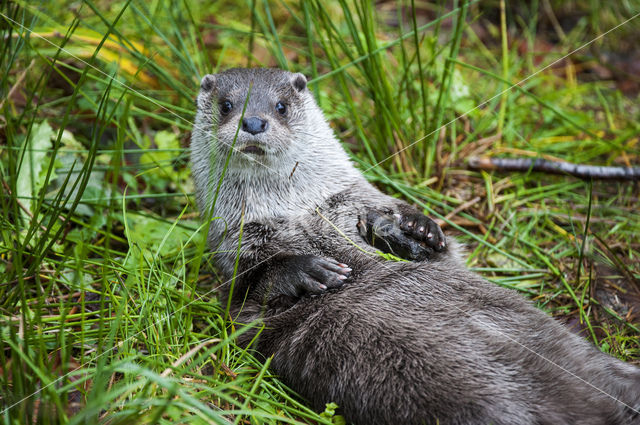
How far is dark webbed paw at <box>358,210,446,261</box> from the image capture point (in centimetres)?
292

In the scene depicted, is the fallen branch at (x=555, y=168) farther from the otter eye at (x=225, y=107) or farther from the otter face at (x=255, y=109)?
the otter eye at (x=225, y=107)

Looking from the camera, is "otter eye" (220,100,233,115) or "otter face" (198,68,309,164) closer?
"otter face" (198,68,309,164)

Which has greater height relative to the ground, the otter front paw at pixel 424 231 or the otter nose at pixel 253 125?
the otter nose at pixel 253 125

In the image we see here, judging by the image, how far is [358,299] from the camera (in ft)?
8.28

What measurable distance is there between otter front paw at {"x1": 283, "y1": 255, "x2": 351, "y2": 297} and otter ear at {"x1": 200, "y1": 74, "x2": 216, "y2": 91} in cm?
113

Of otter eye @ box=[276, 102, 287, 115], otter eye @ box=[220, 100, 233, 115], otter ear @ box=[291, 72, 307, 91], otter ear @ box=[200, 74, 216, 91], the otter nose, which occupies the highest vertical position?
otter ear @ box=[200, 74, 216, 91]

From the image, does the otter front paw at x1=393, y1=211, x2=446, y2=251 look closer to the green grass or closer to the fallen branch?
the green grass

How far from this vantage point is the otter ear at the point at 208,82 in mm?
3170

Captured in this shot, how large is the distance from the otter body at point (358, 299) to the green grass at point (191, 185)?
0.21 meters

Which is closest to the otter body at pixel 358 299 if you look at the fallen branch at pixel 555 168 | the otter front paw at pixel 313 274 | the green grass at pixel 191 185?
the otter front paw at pixel 313 274

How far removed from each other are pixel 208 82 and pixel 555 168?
227 cm

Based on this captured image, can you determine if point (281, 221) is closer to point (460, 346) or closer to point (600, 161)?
point (460, 346)

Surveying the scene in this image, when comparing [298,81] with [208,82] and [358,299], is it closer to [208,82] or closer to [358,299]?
[208,82]

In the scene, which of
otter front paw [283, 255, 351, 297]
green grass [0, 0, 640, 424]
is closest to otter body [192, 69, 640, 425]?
otter front paw [283, 255, 351, 297]
